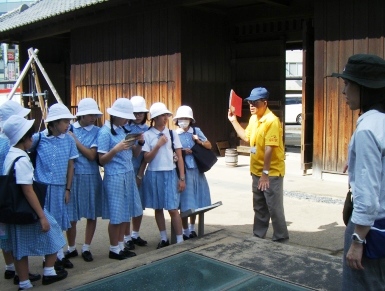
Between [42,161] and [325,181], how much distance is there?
19.7ft

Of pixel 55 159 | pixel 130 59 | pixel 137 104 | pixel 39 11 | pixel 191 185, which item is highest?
pixel 39 11

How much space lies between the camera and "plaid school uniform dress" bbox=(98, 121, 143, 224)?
4.39 metres

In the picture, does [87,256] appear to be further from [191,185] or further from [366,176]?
[366,176]

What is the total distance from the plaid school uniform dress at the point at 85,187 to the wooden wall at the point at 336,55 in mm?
5323

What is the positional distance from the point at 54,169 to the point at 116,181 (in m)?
0.57

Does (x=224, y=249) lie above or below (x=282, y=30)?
below

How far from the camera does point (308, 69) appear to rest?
31.4 ft

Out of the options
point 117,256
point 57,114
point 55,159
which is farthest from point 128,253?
point 57,114

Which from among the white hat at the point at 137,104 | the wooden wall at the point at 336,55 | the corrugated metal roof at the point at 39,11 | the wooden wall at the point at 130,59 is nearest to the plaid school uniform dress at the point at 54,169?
the white hat at the point at 137,104

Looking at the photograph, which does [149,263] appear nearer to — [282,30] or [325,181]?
[325,181]

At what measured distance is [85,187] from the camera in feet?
14.9

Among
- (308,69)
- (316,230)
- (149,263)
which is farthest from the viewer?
(308,69)

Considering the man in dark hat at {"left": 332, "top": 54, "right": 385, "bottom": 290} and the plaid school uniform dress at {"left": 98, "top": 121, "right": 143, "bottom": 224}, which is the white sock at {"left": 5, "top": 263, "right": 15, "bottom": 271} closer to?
the plaid school uniform dress at {"left": 98, "top": 121, "right": 143, "bottom": 224}

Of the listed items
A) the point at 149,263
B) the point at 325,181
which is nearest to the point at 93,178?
the point at 149,263
